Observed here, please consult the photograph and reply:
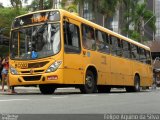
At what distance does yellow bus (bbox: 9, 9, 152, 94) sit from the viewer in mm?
17594

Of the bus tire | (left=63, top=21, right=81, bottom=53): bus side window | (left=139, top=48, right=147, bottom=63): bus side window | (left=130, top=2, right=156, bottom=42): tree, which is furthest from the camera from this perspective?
(left=130, top=2, right=156, bottom=42): tree

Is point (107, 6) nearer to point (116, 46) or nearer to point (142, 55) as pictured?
point (142, 55)

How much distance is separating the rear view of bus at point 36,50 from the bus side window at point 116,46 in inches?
203

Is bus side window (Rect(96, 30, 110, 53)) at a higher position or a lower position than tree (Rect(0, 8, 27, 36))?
lower

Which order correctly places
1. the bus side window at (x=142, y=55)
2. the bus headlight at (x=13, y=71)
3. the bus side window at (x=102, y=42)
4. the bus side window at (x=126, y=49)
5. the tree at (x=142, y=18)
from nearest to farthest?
the bus headlight at (x=13, y=71)
the bus side window at (x=102, y=42)
the bus side window at (x=126, y=49)
the bus side window at (x=142, y=55)
the tree at (x=142, y=18)

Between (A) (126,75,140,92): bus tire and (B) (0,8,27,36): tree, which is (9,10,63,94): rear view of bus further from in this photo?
(B) (0,8,27,36): tree

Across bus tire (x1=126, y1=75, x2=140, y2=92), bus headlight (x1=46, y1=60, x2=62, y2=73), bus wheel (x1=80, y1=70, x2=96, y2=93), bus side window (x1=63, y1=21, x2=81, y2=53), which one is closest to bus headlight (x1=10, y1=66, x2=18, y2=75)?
bus headlight (x1=46, y1=60, x2=62, y2=73)

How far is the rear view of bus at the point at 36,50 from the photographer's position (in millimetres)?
17562

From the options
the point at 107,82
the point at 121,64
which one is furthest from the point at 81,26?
the point at 121,64

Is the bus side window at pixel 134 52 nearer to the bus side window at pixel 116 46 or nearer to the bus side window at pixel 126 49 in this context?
the bus side window at pixel 126 49

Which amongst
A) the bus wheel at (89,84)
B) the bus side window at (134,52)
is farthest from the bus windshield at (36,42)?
the bus side window at (134,52)

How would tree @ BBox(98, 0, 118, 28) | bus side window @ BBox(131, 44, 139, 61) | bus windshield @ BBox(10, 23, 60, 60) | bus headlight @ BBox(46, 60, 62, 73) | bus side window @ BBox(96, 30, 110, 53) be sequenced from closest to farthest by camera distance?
1. bus headlight @ BBox(46, 60, 62, 73)
2. bus windshield @ BBox(10, 23, 60, 60)
3. bus side window @ BBox(96, 30, 110, 53)
4. bus side window @ BBox(131, 44, 139, 61)
5. tree @ BBox(98, 0, 118, 28)

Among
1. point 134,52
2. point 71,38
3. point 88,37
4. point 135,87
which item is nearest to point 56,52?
point 71,38

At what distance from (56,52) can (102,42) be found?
14.0ft
